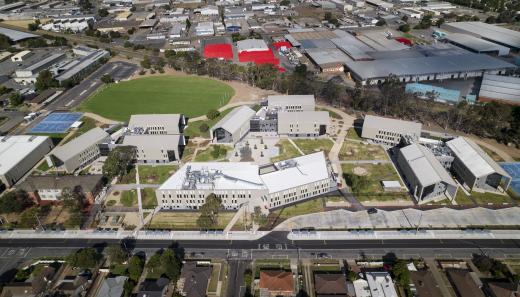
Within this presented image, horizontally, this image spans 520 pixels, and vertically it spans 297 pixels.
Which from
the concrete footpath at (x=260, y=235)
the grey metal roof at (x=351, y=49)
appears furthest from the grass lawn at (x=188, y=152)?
the grey metal roof at (x=351, y=49)

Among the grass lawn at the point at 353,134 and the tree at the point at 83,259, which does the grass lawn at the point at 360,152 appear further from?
the tree at the point at 83,259

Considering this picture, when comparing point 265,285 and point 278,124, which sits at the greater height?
point 278,124

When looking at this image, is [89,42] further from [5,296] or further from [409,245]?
[409,245]

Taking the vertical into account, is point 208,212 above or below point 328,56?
below

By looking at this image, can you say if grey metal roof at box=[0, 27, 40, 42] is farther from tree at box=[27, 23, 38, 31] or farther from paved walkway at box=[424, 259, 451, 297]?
paved walkway at box=[424, 259, 451, 297]

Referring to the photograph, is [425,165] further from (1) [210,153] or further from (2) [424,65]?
(2) [424,65]

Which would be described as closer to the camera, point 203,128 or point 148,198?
point 148,198

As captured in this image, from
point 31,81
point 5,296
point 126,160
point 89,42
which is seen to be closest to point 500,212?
point 126,160

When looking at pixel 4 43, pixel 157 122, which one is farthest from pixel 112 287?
pixel 4 43
